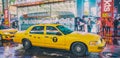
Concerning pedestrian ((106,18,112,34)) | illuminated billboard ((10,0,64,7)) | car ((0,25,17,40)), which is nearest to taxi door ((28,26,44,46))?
car ((0,25,17,40))

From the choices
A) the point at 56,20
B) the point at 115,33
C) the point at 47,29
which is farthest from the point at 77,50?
the point at 56,20

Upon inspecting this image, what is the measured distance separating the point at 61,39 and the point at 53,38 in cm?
47

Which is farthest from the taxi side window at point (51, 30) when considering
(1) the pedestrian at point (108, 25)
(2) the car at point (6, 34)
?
(1) the pedestrian at point (108, 25)

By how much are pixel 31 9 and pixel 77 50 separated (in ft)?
30.8

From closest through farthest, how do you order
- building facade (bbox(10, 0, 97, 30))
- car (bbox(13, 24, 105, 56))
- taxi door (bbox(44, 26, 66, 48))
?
car (bbox(13, 24, 105, 56)), taxi door (bbox(44, 26, 66, 48)), building facade (bbox(10, 0, 97, 30))

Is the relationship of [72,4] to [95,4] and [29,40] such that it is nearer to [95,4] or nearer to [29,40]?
[95,4]

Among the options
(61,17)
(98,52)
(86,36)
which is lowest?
(98,52)

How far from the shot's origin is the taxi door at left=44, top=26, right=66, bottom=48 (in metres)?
10.2

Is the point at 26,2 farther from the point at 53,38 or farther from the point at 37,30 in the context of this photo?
the point at 53,38

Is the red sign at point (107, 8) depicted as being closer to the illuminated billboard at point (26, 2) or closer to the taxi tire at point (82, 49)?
the illuminated billboard at point (26, 2)

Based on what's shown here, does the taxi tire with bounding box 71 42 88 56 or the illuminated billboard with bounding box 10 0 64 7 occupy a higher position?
the illuminated billboard with bounding box 10 0 64 7

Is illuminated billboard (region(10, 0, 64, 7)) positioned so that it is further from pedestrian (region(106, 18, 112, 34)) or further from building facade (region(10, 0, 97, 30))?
pedestrian (region(106, 18, 112, 34))

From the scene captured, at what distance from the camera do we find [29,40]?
37.3ft

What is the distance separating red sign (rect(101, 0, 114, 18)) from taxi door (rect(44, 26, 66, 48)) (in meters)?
5.42
